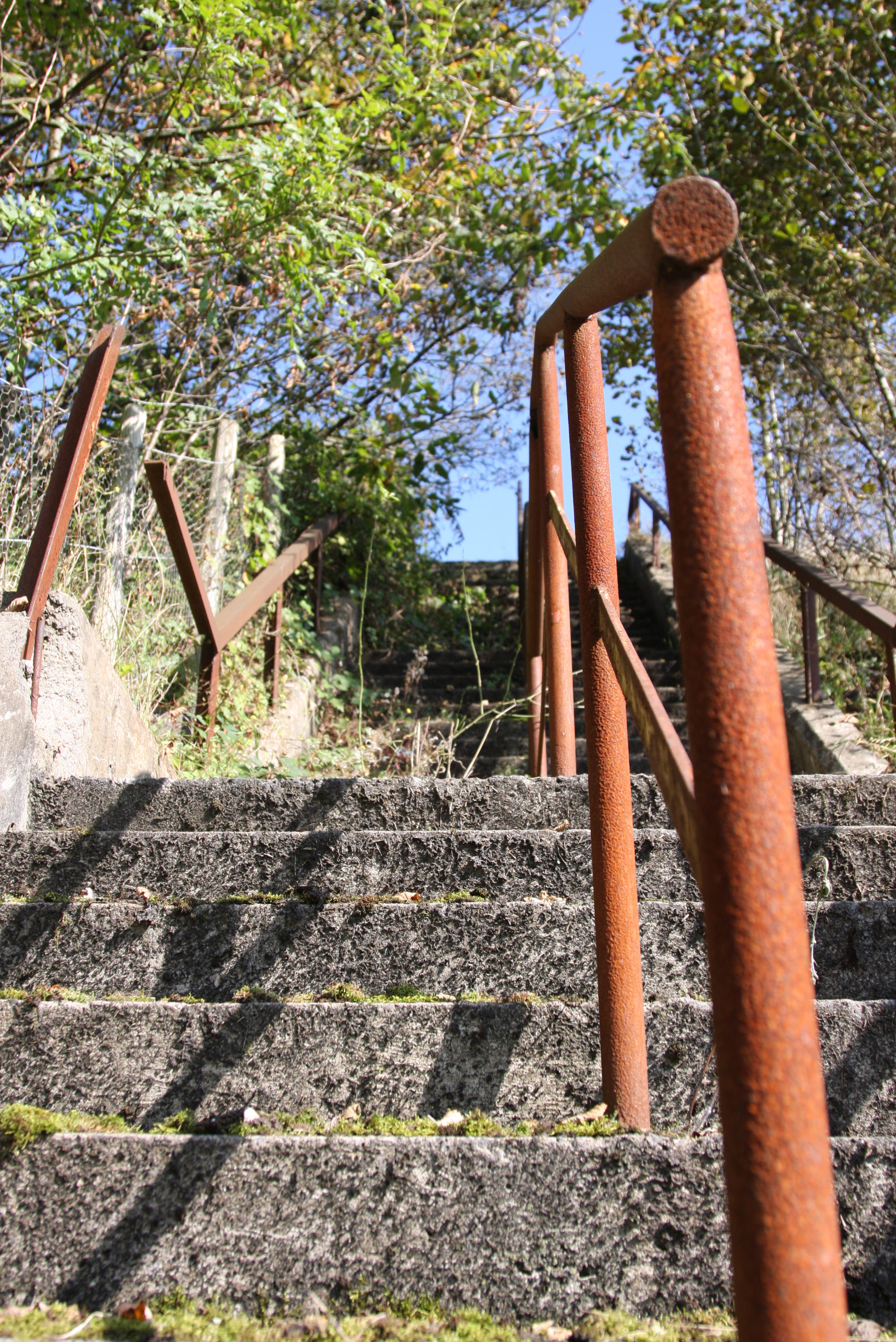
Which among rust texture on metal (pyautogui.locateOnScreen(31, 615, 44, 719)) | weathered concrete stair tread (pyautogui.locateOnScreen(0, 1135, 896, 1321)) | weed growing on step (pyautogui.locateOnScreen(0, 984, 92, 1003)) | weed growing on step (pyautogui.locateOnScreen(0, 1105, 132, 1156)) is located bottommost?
weathered concrete stair tread (pyautogui.locateOnScreen(0, 1135, 896, 1321))

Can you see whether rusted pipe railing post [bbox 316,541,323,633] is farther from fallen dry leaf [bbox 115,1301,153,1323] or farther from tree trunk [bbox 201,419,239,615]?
fallen dry leaf [bbox 115,1301,153,1323]

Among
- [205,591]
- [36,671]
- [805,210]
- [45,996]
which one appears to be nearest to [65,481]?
[36,671]

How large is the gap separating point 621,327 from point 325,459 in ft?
9.72

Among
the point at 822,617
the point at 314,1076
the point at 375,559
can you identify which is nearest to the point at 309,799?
the point at 314,1076

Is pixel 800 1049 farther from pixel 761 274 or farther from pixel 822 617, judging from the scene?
pixel 761 274

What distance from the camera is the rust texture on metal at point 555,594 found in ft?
7.92

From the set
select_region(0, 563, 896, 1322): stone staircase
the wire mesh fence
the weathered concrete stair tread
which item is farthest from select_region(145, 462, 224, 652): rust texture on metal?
the weathered concrete stair tread

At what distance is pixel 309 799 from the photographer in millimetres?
2619

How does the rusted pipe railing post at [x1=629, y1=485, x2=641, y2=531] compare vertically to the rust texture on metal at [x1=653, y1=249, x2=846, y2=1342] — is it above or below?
→ above

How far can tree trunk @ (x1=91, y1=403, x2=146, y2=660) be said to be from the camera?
13.3 ft

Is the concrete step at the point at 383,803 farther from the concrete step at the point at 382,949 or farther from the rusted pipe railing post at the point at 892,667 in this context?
the rusted pipe railing post at the point at 892,667

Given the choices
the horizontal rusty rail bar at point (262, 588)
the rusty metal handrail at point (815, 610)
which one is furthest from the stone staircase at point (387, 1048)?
the horizontal rusty rail bar at point (262, 588)

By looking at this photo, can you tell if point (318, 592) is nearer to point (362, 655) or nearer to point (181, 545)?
point (362, 655)

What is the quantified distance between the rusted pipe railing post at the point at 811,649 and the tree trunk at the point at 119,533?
10.1ft
